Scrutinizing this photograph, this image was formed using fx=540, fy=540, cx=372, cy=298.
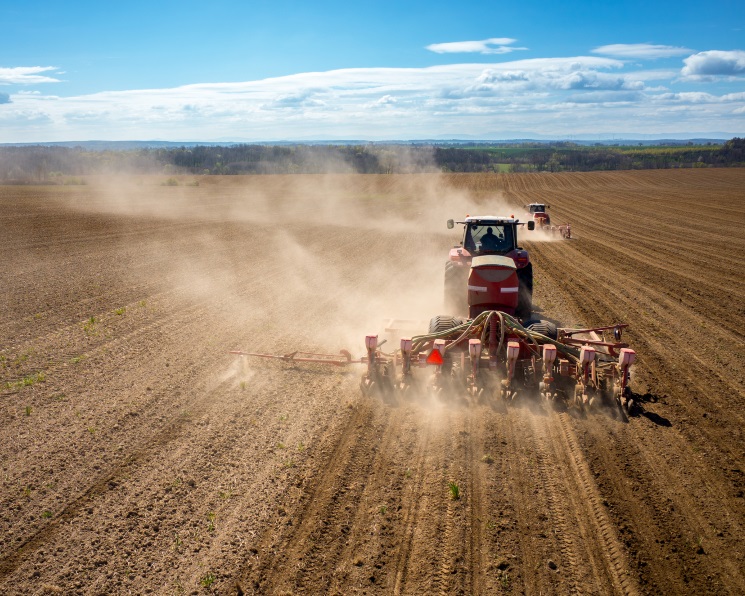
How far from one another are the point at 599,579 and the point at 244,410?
5004mm

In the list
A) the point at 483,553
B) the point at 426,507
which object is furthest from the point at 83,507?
the point at 483,553

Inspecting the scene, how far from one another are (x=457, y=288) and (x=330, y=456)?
538cm

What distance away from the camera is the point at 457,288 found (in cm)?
1088

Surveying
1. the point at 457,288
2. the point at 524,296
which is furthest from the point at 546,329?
the point at 457,288

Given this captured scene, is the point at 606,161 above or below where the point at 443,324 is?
above

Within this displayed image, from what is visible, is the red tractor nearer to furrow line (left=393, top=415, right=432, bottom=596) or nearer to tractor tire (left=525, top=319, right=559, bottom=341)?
tractor tire (left=525, top=319, right=559, bottom=341)

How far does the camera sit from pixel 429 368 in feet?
28.8

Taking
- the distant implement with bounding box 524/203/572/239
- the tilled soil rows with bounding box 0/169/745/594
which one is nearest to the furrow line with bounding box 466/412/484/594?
the tilled soil rows with bounding box 0/169/745/594

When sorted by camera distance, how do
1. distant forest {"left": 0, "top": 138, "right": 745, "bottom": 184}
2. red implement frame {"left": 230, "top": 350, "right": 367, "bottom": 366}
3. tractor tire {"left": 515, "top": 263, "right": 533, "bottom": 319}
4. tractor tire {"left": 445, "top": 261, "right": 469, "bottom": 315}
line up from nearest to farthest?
red implement frame {"left": 230, "top": 350, "right": 367, "bottom": 366}, tractor tire {"left": 515, "top": 263, "right": 533, "bottom": 319}, tractor tire {"left": 445, "top": 261, "right": 469, "bottom": 315}, distant forest {"left": 0, "top": 138, "right": 745, "bottom": 184}

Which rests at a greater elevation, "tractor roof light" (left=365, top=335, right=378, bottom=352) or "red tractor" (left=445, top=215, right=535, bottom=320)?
"red tractor" (left=445, top=215, right=535, bottom=320)

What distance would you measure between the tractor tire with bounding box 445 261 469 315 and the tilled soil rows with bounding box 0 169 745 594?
1.20m

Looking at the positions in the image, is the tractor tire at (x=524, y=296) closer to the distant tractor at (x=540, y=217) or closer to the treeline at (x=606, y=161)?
the distant tractor at (x=540, y=217)

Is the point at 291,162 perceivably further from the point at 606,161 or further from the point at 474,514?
the point at 474,514

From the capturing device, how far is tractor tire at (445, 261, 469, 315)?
10.8 m
